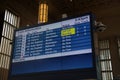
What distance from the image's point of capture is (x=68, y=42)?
1856 millimetres

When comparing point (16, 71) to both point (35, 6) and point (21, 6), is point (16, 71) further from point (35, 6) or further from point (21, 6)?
point (35, 6)

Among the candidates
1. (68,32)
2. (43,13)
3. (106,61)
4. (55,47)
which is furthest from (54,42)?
(106,61)

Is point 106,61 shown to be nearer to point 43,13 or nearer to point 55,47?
point 43,13

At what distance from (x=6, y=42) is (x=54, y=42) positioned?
7716mm

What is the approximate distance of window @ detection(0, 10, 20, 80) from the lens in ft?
28.7

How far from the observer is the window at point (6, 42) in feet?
28.7

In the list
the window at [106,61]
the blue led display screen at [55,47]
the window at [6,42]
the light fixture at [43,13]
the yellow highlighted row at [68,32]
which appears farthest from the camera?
the window at [106,61]

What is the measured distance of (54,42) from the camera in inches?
76.0

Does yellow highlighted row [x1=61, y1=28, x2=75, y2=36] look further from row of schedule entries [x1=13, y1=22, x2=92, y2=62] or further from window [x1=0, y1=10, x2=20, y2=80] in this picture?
window [x1=0, y1=10, x2=20, y2=80]

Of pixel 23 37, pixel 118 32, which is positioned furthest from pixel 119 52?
pixel 23 37

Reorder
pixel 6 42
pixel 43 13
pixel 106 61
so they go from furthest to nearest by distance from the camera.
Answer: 1. pixel 106 61
2. pixel 6 42
3. pixel 43 13

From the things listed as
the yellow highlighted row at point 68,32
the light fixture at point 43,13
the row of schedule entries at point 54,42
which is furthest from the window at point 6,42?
the yellow highlighted row at point 68,32

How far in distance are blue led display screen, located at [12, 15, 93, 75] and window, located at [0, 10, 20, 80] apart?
6.94 metres

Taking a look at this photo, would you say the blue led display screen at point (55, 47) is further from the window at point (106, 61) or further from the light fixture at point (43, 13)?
the window at point (106, 61)
